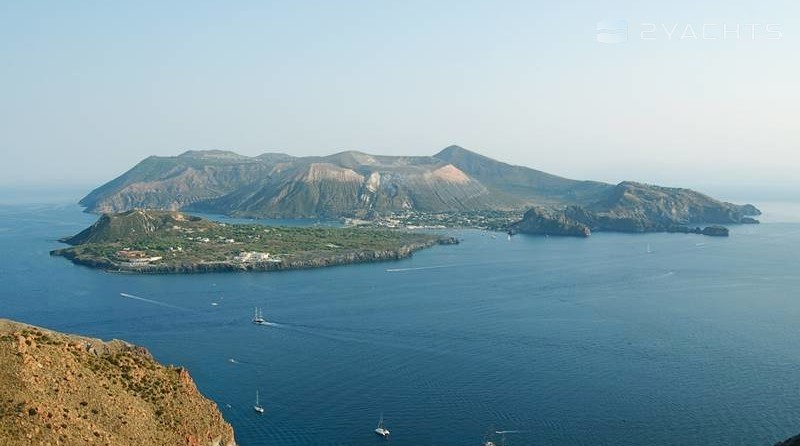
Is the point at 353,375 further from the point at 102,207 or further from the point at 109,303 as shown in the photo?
the point at 102,207

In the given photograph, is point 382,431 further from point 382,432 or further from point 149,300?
point 149,300

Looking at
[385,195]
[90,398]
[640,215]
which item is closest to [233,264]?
[90,398]

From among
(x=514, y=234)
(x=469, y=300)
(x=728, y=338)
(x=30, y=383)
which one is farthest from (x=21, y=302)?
(x=514, y=234)

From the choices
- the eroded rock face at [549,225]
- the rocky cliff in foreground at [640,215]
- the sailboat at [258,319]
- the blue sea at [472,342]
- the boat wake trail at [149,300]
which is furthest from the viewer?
the rocky cliff in foreground at [640,215]

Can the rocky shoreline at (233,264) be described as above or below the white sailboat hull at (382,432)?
above

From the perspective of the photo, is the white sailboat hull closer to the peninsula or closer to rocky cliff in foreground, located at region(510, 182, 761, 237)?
the peninsula

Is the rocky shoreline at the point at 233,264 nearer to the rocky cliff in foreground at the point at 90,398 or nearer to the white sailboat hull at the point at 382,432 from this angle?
the white sailboat hull at the point at 382,432

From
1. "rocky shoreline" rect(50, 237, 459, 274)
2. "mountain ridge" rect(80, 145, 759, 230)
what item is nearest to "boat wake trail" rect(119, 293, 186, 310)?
"rocky shoreline" rect(50, 237, 459, 274)

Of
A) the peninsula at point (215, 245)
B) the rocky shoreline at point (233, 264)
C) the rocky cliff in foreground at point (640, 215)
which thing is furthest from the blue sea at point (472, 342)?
the rocky cliff in foreground at point (640, 215)
